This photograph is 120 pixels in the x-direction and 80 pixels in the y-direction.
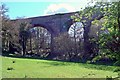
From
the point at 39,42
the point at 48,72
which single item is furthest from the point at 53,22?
the point at 48,72

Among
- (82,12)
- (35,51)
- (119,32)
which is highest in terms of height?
(82,12)

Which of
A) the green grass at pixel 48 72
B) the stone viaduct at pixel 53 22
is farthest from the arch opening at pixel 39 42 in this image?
the green grass at pixel 48 72

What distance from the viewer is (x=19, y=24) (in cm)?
4231

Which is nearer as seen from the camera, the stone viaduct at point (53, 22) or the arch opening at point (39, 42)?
the stone viaduct at point (53, 22)

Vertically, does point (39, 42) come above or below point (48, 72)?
below

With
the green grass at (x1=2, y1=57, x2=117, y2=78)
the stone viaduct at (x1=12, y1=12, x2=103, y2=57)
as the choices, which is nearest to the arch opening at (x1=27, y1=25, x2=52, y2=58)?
the stone viaduct at (x1=12, y1=12, x2=103, y2=57)

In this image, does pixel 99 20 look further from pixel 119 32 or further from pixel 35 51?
pixel 35 51

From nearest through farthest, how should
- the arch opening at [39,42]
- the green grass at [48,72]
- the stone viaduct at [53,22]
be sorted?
the green grass at [48,72]
the stone viaduct at [53,22]
the arch opening at [39,42]

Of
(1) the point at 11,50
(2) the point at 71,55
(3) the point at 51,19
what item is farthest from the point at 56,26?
(2) the point at 71,55

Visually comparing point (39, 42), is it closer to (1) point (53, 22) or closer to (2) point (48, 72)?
(1) point (53, 22)

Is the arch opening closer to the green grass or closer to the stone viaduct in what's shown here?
the stone viaduct

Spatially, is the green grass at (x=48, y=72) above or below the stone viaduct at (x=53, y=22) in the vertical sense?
below

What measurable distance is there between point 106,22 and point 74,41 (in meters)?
33.2

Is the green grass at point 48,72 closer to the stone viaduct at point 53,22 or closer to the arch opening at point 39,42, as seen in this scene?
the stone viaduct at point 53,22
